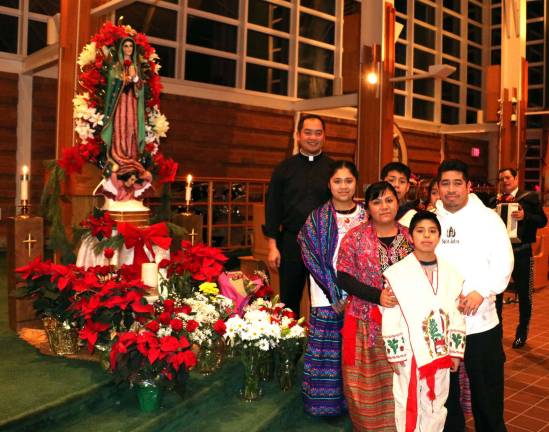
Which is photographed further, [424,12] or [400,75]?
[424,12]

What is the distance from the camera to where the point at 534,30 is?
1535 cm

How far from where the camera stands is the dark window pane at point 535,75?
1571cm

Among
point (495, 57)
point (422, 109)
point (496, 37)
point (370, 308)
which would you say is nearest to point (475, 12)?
point (496, 37)

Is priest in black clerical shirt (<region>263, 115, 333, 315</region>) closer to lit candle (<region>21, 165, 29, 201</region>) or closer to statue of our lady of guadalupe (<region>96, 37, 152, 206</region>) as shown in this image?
statue of our lady of guadalupe (<region>96, 37, 152, 206</region>)

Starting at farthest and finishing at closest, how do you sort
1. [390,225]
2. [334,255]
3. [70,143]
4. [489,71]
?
[489,71] → [70,143] → [334,255] → [390,225]

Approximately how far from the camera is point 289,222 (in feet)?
11.6

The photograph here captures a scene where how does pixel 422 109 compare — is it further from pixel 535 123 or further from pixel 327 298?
pixel 327 298

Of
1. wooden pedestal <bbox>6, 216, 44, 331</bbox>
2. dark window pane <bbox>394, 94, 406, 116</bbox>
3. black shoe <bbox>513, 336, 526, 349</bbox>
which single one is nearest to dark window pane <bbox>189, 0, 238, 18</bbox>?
dark window pane <bbox>394, 94, 406, 116</bbox>

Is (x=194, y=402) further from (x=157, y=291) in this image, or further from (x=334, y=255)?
(x=334, y=255)

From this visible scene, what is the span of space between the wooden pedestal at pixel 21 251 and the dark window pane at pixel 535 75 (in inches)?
595

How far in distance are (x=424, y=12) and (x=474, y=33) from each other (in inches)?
84.1

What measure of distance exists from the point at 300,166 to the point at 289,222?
0.35 meters

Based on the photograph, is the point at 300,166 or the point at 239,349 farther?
the point at 300,166

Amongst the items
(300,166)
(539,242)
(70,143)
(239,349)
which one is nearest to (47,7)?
(70,143)
